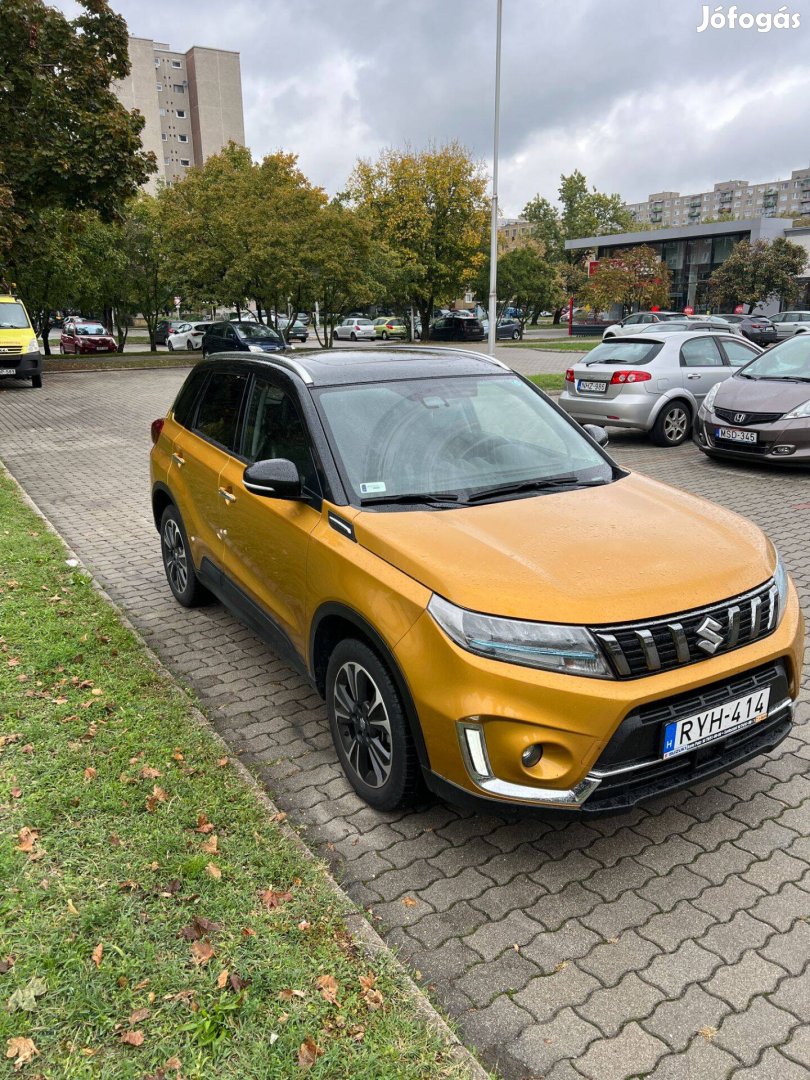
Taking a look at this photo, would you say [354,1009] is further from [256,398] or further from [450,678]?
[256,398]

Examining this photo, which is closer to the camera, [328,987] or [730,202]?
[328,987]

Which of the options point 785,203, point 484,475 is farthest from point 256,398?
point 785,203

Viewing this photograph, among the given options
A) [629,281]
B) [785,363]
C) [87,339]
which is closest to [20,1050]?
[785,363]

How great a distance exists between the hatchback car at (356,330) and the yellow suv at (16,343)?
79.0 feet

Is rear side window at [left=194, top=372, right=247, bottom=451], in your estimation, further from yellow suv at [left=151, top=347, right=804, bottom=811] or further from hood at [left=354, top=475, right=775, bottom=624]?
hood at [left=354, top=475, right=775, bottom=624]

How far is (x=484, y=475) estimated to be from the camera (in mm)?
3531

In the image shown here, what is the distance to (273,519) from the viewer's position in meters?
3.71

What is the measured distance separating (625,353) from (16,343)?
1476cm

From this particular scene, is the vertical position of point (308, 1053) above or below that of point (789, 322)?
below

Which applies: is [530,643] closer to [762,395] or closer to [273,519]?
[273,519]

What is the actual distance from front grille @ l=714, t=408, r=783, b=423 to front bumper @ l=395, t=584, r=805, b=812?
741 centimetres

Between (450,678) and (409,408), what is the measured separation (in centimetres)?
158

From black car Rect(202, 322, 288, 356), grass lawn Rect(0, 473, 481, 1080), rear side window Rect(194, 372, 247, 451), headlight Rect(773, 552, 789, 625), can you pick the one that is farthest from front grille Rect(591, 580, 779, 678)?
black car Rect(202, 322, 288, 356)

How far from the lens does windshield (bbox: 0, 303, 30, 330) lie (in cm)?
1880
